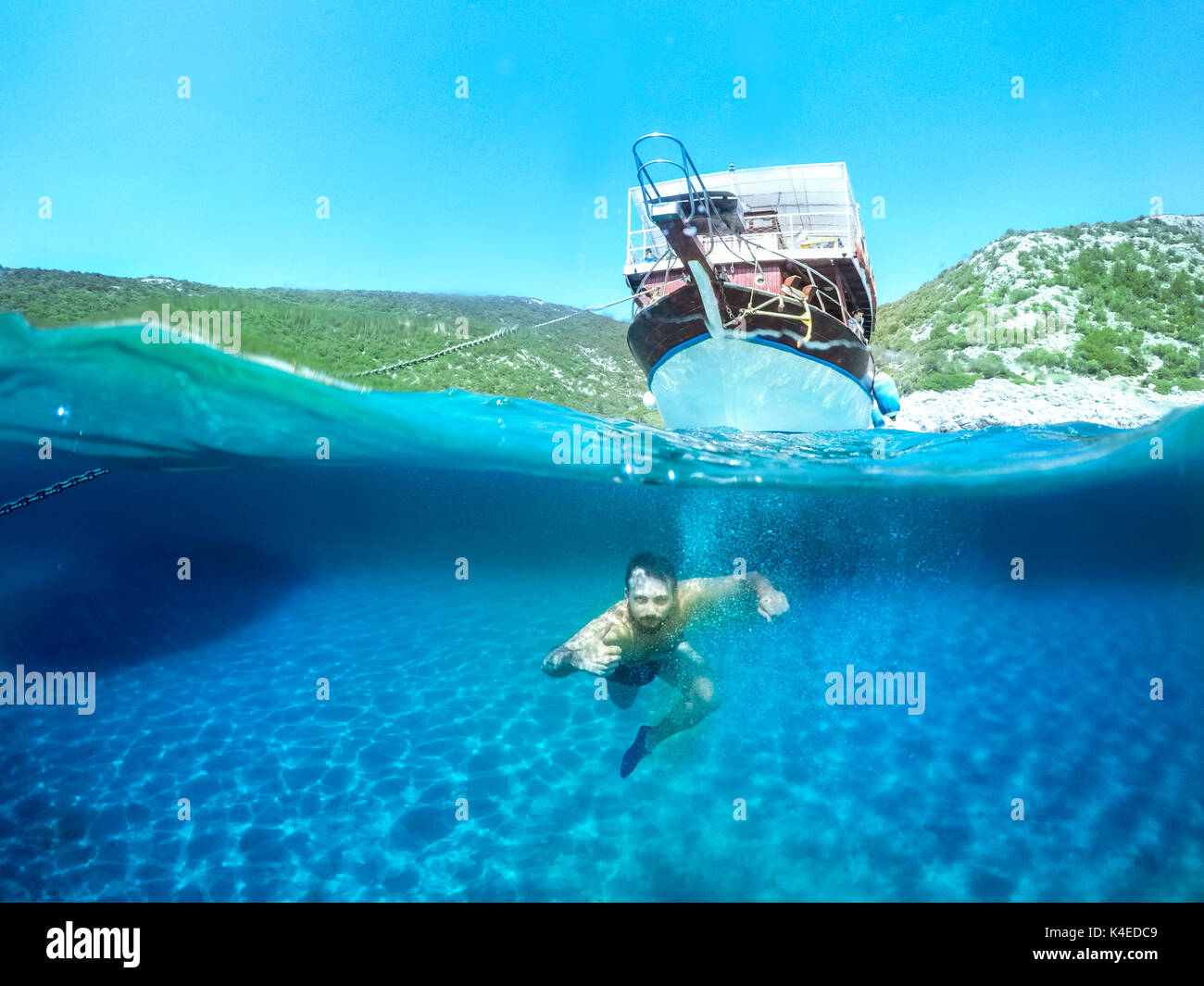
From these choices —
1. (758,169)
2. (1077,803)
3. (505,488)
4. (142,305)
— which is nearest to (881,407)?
(758,169)

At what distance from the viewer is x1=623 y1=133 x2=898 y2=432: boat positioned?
1127cm

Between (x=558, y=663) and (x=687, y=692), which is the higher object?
(x=558, y=663)

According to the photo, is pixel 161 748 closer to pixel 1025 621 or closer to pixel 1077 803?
pixel 1077 803

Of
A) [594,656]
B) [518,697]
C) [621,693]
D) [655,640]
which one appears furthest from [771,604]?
[518,697]

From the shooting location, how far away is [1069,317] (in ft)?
59.5

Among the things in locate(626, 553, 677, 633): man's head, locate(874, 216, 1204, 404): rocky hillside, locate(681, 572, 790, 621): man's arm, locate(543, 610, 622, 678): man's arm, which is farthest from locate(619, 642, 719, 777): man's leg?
locate(874, 216, 1204, 404): rocky hillside

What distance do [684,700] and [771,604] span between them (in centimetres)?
234

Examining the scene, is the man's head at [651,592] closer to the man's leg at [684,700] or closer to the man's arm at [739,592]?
the man's arm at [739,592]

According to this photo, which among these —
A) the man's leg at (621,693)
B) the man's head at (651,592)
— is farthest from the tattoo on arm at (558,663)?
the man's leg at (621,693)

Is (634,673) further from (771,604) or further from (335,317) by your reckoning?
(335,317)

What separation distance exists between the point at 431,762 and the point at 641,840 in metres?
3.65

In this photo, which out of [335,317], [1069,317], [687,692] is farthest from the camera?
[1069,317]

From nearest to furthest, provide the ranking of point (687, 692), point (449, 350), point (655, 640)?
point (655, 640) → point (687, 692) → point (449, 350)

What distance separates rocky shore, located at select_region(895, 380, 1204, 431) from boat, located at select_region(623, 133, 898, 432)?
10.8 ft
